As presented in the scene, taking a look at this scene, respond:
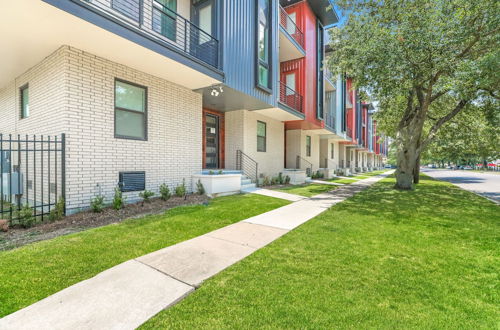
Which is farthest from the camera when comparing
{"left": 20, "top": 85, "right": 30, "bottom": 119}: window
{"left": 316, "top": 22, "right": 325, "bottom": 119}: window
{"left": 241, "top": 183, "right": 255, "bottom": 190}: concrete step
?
{"left": 316, "top": 22, "right": 325, "bottom": 119}: window

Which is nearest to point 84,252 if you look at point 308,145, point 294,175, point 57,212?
point 57,212

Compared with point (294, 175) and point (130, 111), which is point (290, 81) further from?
point (130, 111)

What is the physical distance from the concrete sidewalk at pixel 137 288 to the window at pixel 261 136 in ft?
30.9

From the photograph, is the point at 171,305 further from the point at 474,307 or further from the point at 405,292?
the point at 474,307

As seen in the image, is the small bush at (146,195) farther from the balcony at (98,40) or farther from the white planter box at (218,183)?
the balcony at (98,40)

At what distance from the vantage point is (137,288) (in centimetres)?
264

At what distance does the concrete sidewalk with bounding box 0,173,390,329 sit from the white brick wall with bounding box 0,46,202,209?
12.8ft

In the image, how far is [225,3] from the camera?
26.5 feet

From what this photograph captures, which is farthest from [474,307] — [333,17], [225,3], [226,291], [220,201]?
[333,17]

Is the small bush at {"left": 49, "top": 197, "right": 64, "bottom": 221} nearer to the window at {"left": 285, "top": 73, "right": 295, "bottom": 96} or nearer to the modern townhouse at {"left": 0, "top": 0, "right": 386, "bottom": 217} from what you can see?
the modern townhouse at {"left": 0, "top": 0, "right": 386, "bottom": 217}

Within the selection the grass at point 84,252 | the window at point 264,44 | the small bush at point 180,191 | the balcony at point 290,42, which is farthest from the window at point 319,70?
the grass at point 84,252

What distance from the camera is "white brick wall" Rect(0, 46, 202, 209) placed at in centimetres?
587

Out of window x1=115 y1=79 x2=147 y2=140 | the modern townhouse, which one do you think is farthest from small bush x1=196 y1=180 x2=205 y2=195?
window x1=115 y1=79 x2=147 y2=140

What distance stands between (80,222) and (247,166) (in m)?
8.00
